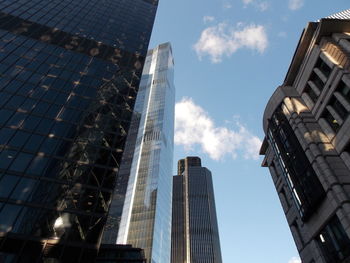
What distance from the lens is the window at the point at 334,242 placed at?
75.8 ft

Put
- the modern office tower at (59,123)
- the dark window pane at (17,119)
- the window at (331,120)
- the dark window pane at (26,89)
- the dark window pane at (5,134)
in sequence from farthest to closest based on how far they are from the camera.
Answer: the dark window pane at (26,89) < the dark window pane at (17,119) < the dark window pane at (5,134) < the window at (331,120) < the modern office tower at (59,123)

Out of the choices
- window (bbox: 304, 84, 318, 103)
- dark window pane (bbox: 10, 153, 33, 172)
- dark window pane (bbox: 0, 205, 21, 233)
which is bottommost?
dark window pane (bbox: 0, 205, 21, 233)

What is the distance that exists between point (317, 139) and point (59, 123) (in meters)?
34.8

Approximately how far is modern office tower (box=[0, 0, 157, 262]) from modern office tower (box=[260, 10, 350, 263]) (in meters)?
23.7

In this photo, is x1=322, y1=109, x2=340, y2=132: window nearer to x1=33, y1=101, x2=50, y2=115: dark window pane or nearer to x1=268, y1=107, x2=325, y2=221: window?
x1=268, y1=107, x2=325, y2=221: window

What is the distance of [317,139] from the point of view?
97.0 ft

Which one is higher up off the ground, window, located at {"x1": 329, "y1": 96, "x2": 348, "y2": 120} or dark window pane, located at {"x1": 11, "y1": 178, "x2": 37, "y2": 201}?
window, located at {"x1": 329, "y1": 96, "x2": 348, "y2": 120}

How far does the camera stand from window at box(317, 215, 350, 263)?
23.1 m

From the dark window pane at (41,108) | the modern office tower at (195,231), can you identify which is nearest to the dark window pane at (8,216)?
the dark window pane at (41,108)

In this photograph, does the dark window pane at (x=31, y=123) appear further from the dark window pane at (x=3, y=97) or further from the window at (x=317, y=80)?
the window at (x=317, y=80)

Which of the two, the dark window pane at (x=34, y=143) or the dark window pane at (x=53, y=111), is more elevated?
the dark window pane at (x=53, y=111)

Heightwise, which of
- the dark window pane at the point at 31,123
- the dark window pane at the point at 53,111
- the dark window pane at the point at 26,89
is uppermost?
the dark window pane at the point at 26,89

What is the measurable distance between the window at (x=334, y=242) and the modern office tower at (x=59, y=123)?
2390cm

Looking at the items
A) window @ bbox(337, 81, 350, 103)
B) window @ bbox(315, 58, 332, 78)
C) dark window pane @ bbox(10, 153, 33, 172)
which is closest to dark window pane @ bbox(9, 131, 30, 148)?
dark window pane @ bbox(10, 153, 33, 172)
